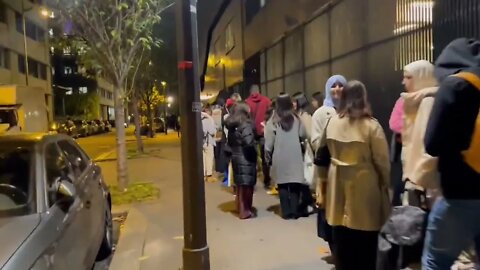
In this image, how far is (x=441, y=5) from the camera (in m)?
6.38

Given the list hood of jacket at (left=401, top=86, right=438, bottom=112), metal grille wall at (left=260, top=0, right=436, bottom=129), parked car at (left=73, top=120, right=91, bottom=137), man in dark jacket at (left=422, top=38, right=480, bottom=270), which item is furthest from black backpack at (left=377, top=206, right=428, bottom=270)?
parked car at (left=73, top=120, right=91, bottom=137)

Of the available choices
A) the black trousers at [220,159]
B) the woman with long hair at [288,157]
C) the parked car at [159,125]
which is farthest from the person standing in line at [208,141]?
the parked car at [159,125]

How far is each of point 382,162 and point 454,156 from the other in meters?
1.49

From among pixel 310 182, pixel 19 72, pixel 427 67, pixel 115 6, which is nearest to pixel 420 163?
pixel 427 67

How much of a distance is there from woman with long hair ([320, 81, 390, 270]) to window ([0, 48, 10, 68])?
Result: 40.0 metres

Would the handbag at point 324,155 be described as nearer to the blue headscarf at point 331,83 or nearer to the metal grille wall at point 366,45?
the blue headscarf at point 331,83

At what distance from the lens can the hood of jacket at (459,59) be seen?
2.79 meters

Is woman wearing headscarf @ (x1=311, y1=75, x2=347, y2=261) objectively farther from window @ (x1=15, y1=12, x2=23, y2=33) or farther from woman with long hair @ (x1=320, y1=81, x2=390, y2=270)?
window @ (x1=15, y1=12, x2=23, y2=33)

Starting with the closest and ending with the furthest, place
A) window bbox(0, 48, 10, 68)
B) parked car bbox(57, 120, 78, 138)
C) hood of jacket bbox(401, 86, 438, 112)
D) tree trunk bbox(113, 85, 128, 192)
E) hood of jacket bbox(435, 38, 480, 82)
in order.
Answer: hood of jacket bbox(435, 38, 480, 82), hood of jacket bbox(401, 86, 438, 112), tree trunk bbox(113, 85, 128, 192), window bbox(0, 48, 10, 68), parked car bbox(57, 120, 78, 138)

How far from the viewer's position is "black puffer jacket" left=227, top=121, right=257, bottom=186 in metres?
7.56

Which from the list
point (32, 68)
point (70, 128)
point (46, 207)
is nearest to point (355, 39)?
point (46, 207)

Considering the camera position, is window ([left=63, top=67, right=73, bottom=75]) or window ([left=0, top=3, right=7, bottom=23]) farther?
window ([left=63, top=67, right=73, bottom=75])

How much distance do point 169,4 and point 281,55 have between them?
6.74 metres

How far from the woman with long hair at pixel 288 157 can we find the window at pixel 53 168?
316 centimetres
